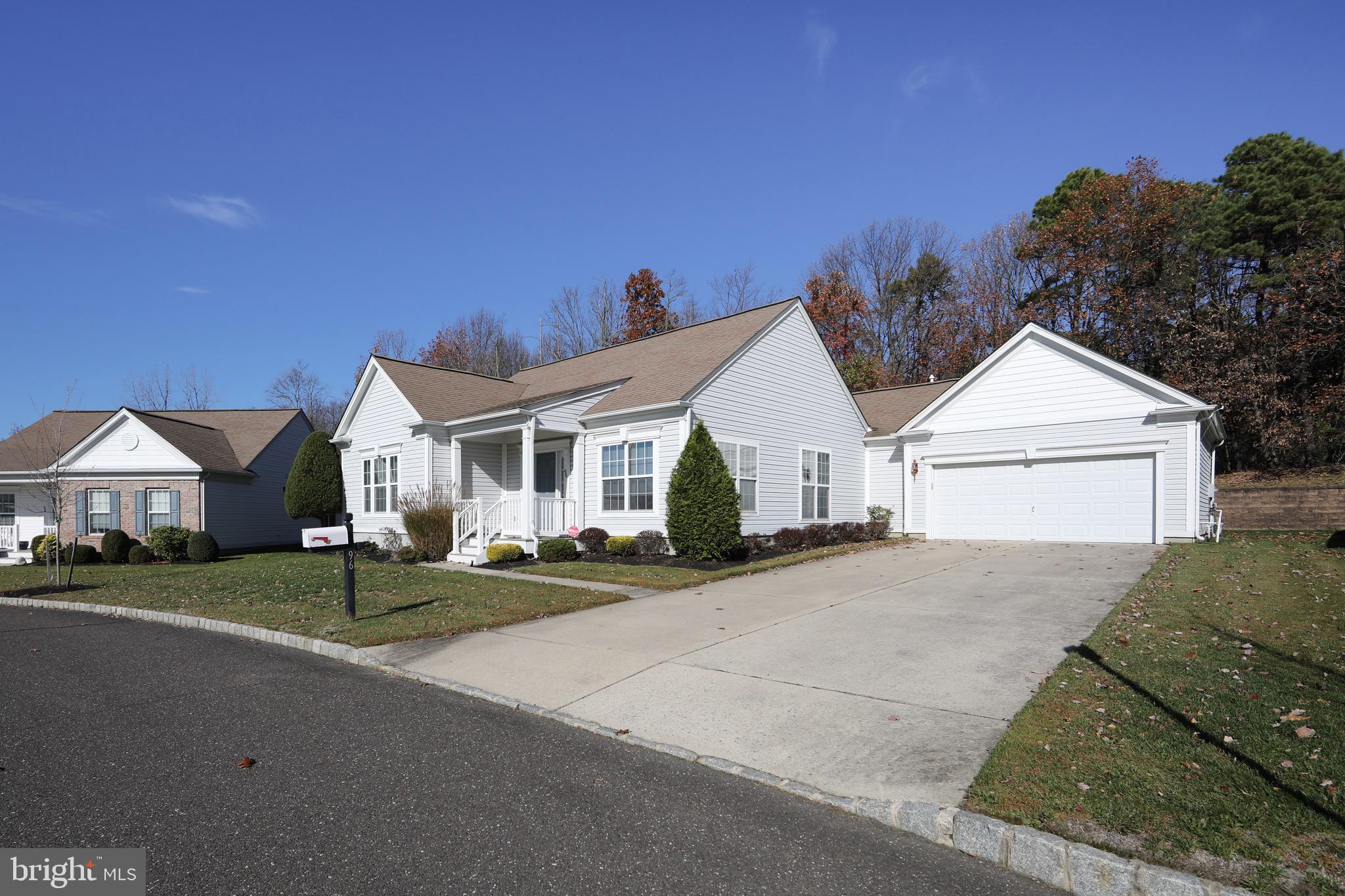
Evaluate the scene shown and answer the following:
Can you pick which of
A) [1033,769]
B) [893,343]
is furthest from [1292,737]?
[893,343]

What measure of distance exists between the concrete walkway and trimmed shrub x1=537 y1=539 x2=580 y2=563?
1168mm

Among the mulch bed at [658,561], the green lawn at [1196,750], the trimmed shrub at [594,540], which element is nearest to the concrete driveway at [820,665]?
the green lawn at [1196,750]

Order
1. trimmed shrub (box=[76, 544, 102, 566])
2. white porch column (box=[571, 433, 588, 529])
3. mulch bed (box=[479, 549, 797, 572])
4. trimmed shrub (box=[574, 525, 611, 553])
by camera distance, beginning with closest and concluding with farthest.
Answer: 1. mulch bed (box=[479, 549, 797, 572])
2. trimmed shrub (box=[574, 525, 611, 553])
3. white porch column (box=[571, 433, 588, 529])
4. trimmed shrub (box=[76, 544, 102, 566])

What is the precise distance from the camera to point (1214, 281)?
28594mm

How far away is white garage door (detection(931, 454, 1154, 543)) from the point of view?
17.6m

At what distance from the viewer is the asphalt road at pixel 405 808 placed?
3.48 meters

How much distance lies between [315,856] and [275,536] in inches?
1149

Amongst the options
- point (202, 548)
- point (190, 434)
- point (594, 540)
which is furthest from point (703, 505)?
point (190, 434)

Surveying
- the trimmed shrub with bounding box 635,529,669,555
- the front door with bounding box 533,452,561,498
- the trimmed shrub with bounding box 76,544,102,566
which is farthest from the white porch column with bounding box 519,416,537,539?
the trimmed shrub with bounding box 76,544,102,566

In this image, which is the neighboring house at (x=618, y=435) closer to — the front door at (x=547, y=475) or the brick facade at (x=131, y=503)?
the front door at (x=547, y=475)

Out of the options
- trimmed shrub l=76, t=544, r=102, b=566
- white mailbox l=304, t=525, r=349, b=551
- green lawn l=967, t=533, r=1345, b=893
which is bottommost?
trimmed shrub l=76, t=544, r=102, b=566

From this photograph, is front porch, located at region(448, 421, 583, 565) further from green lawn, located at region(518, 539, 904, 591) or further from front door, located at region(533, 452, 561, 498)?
green lawn, located at region(518, 539, 904, 591)

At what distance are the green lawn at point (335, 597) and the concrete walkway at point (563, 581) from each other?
1.06 ft

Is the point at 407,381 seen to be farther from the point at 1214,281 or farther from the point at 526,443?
the point at 1214,281
